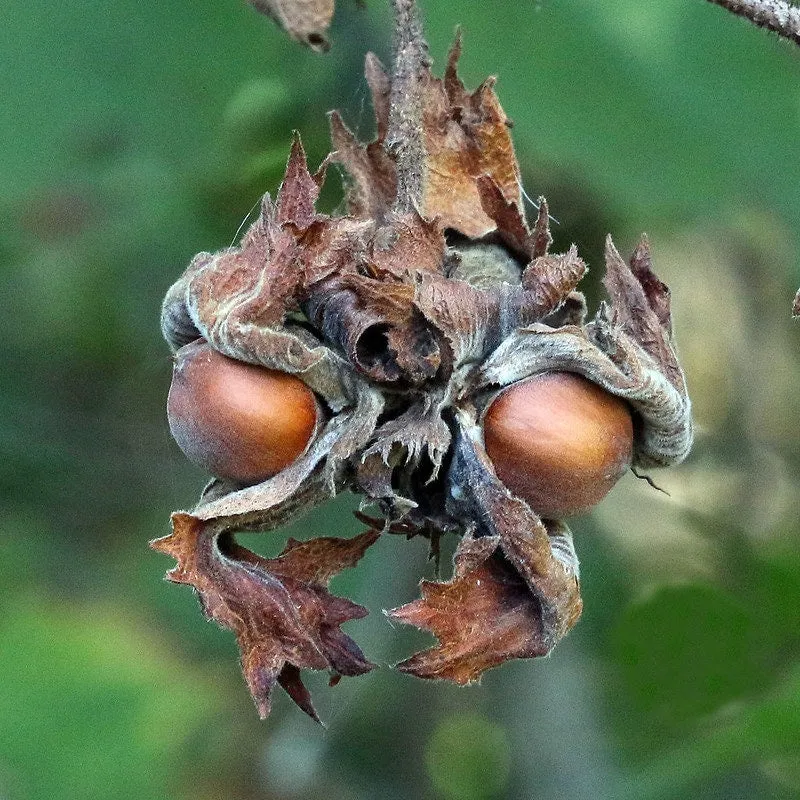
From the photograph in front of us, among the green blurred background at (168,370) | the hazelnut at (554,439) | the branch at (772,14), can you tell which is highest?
the branch at (772,14)

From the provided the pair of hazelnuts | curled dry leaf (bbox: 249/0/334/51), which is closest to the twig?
curled dry leaf (bbox: 249/0/334/51)

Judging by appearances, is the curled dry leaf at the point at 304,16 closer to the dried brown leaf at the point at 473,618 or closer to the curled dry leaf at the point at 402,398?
the curled dry leaf at the point at 402,398

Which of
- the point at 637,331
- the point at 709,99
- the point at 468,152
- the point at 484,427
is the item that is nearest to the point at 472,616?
the point at 484,427

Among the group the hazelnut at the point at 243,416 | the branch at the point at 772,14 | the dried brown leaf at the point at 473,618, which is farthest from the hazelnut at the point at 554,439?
the branch at the point at 772,14

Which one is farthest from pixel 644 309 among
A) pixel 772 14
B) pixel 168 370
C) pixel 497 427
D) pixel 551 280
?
pixel 168 370

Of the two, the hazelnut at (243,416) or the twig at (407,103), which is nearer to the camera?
the hazelnut at (243,416)

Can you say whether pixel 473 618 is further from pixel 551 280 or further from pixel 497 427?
pixel 551 280

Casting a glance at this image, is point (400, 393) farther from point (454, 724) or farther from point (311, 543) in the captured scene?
point (454, 724)
